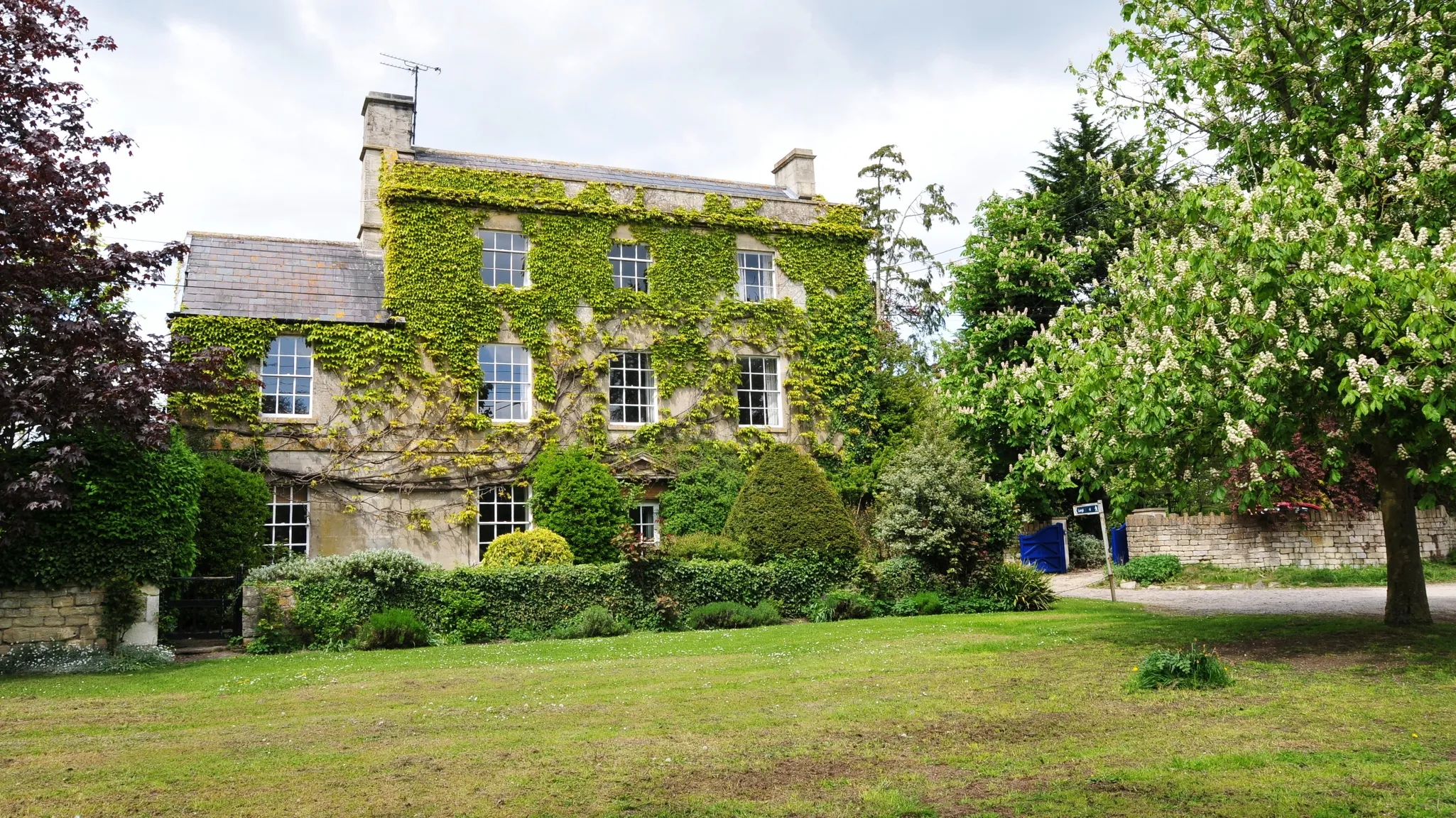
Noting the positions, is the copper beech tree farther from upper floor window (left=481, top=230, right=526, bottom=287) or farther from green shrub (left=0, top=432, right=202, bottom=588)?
upper floor window (left=481, top=230, right=526, bottom=287)

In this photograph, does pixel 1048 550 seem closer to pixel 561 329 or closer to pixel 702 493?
pixel 702 493

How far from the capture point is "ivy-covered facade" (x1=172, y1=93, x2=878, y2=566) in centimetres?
2241

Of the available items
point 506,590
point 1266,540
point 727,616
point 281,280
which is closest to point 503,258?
point 281,280

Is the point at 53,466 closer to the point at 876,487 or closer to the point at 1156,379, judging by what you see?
the point at 1156,379

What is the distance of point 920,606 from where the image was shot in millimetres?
19609

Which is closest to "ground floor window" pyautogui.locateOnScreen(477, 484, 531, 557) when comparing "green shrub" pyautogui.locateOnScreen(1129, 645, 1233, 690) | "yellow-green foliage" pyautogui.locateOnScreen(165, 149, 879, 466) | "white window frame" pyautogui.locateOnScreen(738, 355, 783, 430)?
"yellow-green foliage" pyautogui.locateOnScreen(165, 149, 879, 466)

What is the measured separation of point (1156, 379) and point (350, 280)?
19296 millimetres

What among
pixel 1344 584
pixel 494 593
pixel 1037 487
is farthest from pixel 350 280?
pixel 1344 584

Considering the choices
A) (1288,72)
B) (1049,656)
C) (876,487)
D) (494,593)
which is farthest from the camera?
(876,487)

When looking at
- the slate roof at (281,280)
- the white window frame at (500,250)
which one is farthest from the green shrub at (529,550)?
the white window frame at (500,250)

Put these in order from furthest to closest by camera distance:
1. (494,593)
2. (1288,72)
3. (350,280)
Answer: (350,280) → (494,593) → (1288,72)

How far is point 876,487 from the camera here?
25984mm

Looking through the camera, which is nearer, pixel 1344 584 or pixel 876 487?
pixel 1344 584

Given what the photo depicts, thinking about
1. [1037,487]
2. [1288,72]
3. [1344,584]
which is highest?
[1288,72]
